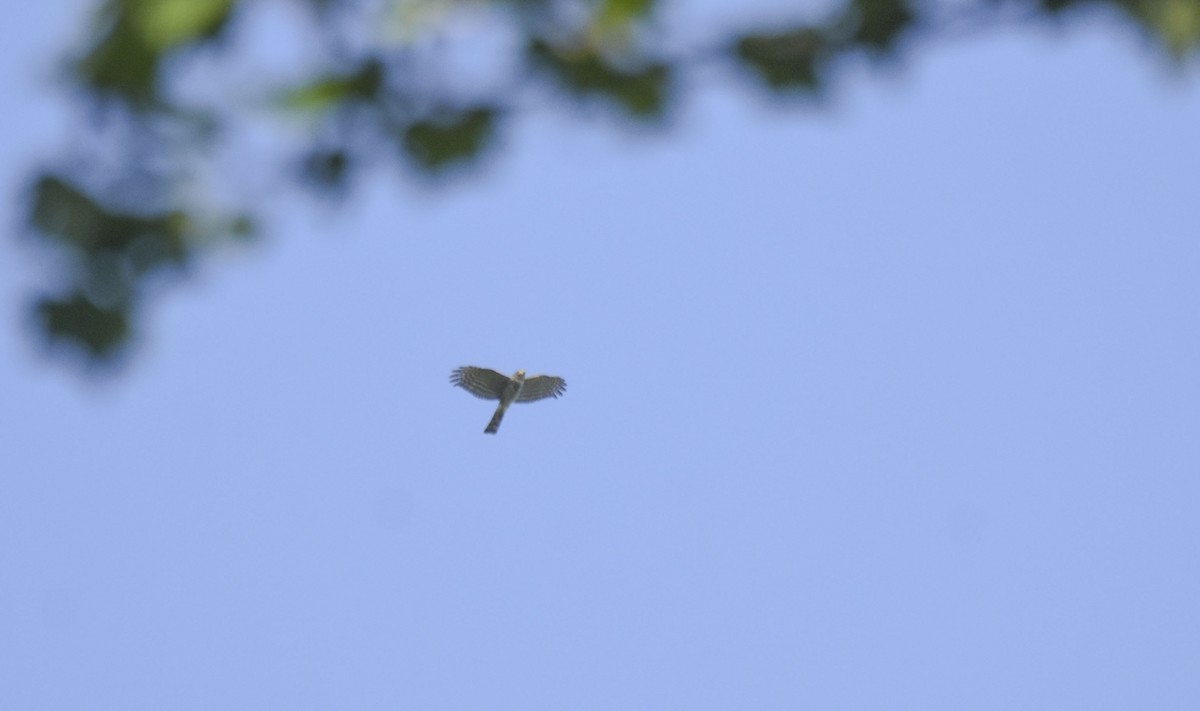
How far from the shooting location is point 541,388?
24.0m

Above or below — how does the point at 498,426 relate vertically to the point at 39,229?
above

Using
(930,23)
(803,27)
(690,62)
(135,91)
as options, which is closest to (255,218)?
(135,91)

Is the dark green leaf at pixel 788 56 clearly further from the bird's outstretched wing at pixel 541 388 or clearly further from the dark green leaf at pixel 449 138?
the bird's outstretched wing at pixel 541 388

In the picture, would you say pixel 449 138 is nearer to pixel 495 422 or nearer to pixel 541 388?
pixel 495 422

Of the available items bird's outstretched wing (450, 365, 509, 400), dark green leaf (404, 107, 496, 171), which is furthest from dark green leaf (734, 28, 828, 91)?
bird's outstretched wing (450, 365, 509, 400)

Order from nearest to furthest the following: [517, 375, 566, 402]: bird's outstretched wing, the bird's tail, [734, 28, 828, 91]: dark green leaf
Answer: [734, 28, 828, 91]: dark green leaf, the bird's tail, [517, 375, 566, 402]: bird's outstretched wing

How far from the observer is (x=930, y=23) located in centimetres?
400

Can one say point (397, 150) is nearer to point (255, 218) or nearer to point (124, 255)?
point (255, 218)

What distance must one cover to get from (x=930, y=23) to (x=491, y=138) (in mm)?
1266

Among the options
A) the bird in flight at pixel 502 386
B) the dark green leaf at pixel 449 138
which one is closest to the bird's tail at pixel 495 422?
the bird in flight at pixel 502 386

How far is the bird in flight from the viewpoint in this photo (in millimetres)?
23125

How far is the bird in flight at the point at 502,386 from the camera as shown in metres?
23.1

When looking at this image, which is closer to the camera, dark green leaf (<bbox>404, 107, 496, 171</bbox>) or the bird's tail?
dark green leaf (<bbox>404, 107, 496, 171</bbox>)

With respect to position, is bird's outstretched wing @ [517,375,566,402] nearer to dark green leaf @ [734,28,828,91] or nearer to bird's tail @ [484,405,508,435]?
bird's tail @ [484,405,508,435]
